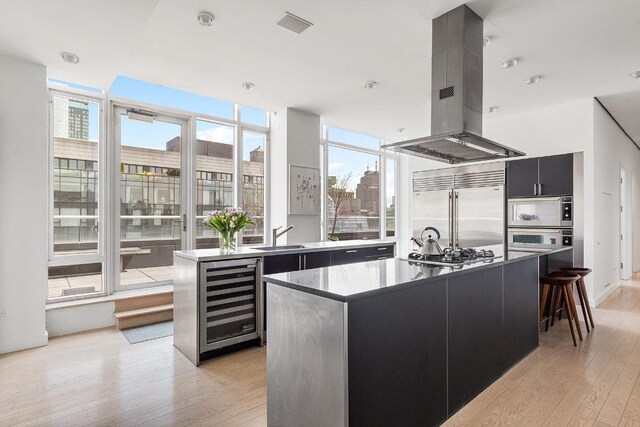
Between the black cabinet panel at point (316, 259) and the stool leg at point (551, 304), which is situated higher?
the black cabinet panel at point (316, 259)

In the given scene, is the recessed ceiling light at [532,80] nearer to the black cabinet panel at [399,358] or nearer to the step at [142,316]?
the black cabinet panel at [399,358]

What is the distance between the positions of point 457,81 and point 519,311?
1973 mm

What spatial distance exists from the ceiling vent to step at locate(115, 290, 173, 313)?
10.8 feet

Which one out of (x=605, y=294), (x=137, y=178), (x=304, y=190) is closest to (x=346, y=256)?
(x=304, y=190)

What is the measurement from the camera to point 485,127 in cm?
587

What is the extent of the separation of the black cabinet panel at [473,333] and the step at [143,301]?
11.3 ft

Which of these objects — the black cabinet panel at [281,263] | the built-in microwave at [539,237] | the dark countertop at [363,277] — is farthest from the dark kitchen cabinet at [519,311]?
the black cabinet panel at [281,263]

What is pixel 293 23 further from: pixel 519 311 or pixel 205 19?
pixel 519 311

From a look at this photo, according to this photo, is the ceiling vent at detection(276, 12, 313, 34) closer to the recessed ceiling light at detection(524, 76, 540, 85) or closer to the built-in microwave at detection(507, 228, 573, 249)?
the recessed ceiling light at detection(524, 76, 540, 85)

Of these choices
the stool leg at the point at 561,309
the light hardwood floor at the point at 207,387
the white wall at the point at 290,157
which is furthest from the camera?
the white wall at the point at 290,157

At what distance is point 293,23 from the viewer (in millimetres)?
2961

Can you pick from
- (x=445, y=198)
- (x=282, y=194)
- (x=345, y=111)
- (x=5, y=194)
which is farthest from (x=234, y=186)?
(x=445, y=198)

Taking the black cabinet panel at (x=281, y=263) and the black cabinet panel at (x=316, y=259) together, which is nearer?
the black cabinet panel at (x=281, y=263)

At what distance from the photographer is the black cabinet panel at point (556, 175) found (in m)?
4.90
